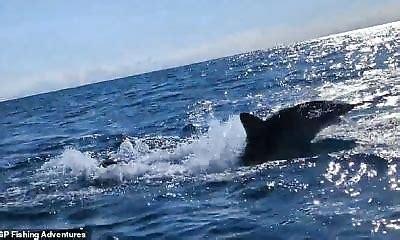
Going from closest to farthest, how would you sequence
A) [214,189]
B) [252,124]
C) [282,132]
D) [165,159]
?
[214,189]
[252,124]
[282,132]
[165,159]

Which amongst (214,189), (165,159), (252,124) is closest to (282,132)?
(252,124)

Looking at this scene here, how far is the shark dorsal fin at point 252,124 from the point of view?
587 inches

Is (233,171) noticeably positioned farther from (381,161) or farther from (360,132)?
(360,132)

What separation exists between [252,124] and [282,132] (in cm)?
92

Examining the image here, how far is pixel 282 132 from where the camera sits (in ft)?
50.2

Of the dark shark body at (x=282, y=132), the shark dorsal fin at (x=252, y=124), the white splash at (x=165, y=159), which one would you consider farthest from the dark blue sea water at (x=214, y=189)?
the shark dorsal fin at (x=252, y=124)

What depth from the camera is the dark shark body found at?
14961 millimetres

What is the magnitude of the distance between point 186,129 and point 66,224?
553 inches

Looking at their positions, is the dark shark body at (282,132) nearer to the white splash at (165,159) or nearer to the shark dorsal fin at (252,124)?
the shark dorsal fin at (252,124)

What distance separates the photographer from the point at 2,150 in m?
28.7

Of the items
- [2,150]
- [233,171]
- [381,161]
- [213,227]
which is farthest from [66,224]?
[2,150]

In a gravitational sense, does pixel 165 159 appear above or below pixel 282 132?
below

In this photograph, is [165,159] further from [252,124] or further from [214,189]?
[214,189]

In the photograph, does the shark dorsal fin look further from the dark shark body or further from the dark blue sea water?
the dark blue sea water
